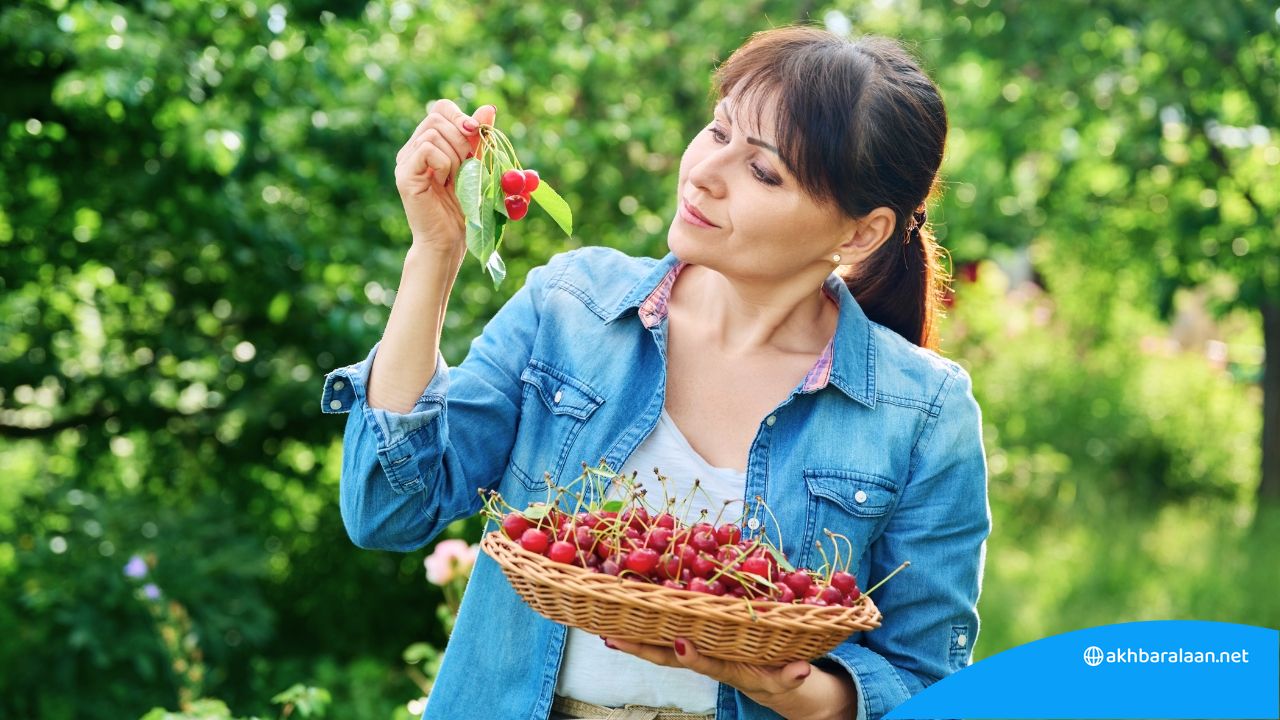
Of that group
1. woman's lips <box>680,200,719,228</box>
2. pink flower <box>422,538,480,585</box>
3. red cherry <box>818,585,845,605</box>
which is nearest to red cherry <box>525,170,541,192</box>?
woman's lips <box>680,200,719,228</box>

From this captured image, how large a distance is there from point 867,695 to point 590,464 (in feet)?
1.60

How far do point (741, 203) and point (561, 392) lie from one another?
0.37m

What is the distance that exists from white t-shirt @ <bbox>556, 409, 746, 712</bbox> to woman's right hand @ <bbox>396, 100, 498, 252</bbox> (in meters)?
0.40

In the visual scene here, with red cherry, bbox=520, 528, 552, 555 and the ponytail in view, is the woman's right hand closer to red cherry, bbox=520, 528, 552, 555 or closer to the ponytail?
red cherry, bbox=520, 528, 552, 555

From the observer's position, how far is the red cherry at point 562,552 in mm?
1486

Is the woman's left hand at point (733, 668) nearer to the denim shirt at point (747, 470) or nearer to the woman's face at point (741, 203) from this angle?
the denim shirt at point (747, 470)

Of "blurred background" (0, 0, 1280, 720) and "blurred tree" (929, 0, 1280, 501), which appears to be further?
"blurred tree" (929, 0, 1280, 501)

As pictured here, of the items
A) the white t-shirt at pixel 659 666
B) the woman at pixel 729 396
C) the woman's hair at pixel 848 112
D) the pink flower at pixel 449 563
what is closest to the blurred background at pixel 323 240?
the pink flower at pixel 449 563

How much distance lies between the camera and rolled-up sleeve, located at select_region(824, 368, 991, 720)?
1827mm

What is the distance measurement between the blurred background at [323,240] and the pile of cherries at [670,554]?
1.01 metres

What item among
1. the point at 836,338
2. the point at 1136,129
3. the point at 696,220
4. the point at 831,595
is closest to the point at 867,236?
the point at 836,338

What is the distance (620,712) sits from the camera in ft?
5.66

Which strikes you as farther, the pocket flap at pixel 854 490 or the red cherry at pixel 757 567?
the pocket flap at pixel 854 490

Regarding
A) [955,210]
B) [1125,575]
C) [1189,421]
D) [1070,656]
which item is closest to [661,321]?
[1070,656]
